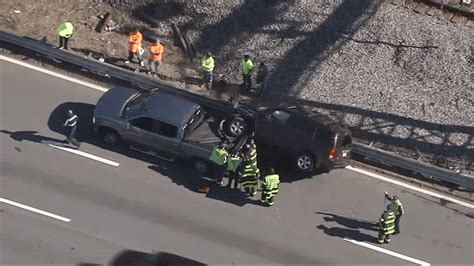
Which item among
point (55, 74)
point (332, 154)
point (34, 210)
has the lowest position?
point (34, 210)

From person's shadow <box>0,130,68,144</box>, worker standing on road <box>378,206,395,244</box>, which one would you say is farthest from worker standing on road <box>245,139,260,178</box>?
person's shadow <box>0,130,68,144</box>

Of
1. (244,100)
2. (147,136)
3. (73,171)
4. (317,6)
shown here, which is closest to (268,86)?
(244,100)

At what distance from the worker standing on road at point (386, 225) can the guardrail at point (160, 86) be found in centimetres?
253

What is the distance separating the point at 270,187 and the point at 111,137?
4723 mm

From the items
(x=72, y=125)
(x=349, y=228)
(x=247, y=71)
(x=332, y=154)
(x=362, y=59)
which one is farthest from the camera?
(x=362, y=59)

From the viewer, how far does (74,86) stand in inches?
1000

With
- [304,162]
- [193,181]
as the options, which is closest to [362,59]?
[304,162]

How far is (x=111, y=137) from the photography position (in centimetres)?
2327

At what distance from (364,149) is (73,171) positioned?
807 centimetres

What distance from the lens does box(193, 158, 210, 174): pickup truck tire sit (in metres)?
22.8

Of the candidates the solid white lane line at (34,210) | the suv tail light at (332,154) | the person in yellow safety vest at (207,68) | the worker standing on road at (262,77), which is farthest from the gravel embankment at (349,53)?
the solid white lane line at (34,210)

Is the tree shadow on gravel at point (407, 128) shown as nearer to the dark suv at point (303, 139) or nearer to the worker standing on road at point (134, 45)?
the dark suv at point (303, 139)

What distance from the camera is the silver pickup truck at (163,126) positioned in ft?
74.3

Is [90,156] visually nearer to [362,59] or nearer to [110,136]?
[110,136]
